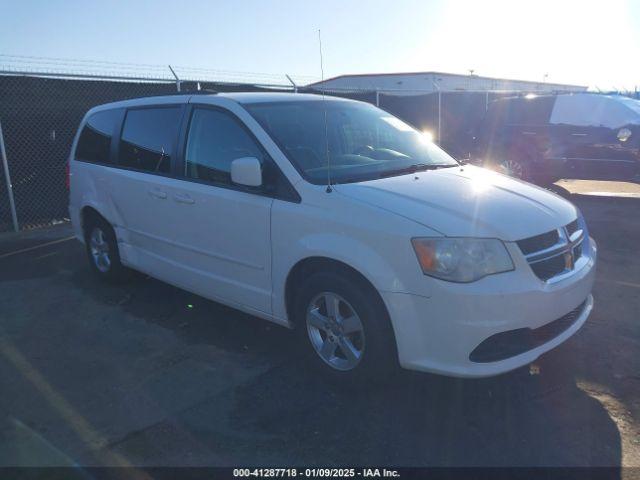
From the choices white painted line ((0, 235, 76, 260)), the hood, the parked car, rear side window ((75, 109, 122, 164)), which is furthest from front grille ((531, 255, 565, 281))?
the parked car

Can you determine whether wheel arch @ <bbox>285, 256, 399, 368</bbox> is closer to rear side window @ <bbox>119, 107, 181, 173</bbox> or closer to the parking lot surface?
the parking lot surface

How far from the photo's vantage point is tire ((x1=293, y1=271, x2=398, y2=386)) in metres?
3.13

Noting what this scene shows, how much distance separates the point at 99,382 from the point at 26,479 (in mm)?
982

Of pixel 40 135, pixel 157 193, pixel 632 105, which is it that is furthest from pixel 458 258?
pixel 632 105

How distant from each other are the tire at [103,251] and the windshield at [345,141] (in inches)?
89.7

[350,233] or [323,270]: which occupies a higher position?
[350,233]

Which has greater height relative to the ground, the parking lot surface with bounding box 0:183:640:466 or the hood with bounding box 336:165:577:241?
the hood with bounding box 336:165:577:241

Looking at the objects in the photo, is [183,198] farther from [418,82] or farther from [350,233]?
[418,82]

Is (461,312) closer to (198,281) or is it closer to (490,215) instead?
(490,215)

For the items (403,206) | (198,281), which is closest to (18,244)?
(198,281)

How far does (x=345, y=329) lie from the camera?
334cm

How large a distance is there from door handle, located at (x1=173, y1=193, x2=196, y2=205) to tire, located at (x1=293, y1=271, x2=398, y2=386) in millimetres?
1230

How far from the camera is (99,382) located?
3.65 meters

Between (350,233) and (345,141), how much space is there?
126 centimetres
